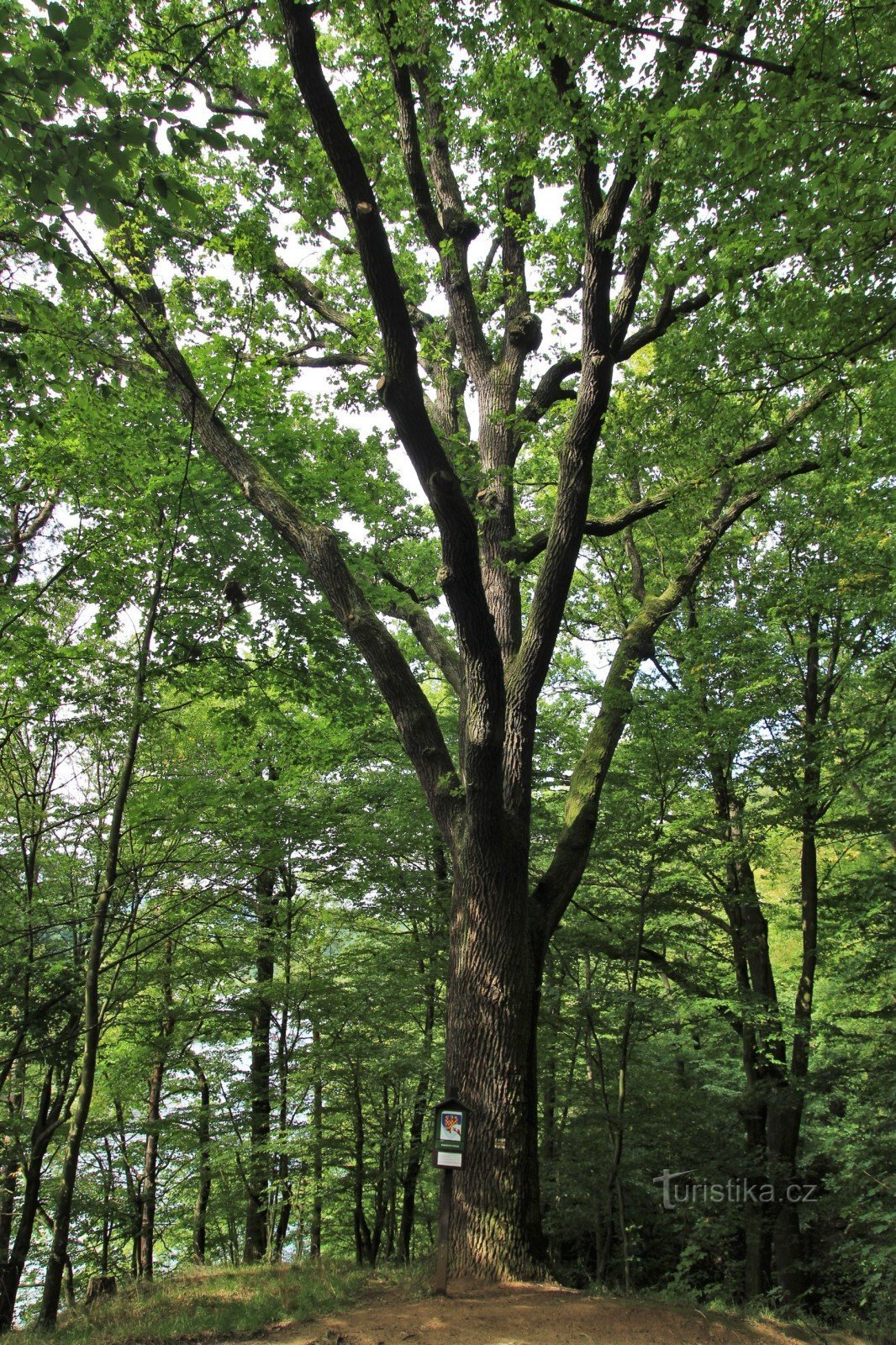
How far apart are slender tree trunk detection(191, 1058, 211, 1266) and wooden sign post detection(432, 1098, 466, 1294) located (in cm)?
681

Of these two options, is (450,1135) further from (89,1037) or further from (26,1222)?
(26,1222)

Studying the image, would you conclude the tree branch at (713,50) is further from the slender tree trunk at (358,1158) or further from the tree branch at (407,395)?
the slender tree trunk at (358,1158)

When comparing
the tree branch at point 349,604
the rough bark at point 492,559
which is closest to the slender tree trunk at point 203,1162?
the rough bark at point 492,559

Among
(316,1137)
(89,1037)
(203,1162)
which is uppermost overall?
(89,1037)

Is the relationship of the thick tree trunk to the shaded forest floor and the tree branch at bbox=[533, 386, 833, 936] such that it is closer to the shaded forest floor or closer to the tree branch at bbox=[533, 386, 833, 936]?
the shaded forest floor

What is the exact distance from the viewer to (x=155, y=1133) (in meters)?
10.5

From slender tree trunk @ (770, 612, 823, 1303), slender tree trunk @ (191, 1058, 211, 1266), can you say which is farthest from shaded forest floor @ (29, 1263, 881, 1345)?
slender tree trunk @ (191, 1058, 211, 1266)

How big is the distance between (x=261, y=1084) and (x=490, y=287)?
10.3m

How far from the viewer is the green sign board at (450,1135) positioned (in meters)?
4.69

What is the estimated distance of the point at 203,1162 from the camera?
1109 centimetres

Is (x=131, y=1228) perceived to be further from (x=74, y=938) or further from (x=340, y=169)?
(x=340, y=169)

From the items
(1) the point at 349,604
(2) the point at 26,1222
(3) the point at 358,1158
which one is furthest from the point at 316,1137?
(1) the point at 349,604

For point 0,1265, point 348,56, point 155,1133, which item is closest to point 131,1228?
point 155,1133

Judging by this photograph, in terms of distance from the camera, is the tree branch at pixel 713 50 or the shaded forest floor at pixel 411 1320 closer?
the tree branch at pixel 713 50
